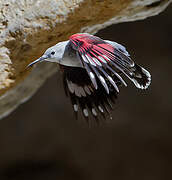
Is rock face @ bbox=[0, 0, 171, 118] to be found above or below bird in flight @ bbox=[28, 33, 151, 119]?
above

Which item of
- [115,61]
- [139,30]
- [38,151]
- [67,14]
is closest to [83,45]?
[115,61]

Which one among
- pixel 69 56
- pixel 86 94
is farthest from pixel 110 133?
pixel 69 56

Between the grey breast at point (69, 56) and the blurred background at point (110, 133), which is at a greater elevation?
the grey breast at point (69, 56)

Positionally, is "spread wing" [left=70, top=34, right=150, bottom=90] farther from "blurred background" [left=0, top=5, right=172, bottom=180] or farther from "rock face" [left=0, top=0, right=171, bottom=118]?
"blurred background" [left=0, top=5, right=172, bottom=180]

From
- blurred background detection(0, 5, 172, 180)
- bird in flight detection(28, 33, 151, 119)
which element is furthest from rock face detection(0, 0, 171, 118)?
blurred background detection(0, 5, 172, 180)

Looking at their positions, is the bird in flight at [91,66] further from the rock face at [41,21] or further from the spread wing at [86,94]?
the rock face at [41,21]

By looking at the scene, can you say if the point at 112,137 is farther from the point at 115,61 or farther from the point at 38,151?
the point at 115,61

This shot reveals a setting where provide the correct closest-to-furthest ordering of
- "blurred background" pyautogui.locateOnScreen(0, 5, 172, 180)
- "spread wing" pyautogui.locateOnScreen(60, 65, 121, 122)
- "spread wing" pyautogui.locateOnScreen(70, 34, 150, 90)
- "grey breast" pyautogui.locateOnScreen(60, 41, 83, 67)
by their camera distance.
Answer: "spread wing" pyautogui.locateOnScreen(70, 34, 150, 90) → "grey breast" pyautogui.locateOnScreen(60, 41, 83, 67) → "spread wing" pyautogui.locateOnScreen(60, 65, 121, 122) → "blurred background" pyautogui.locateOnScreen(0, 5, 172, 180)

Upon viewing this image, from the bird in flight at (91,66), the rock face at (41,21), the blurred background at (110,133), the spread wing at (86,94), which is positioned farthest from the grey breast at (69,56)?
the blurred background at (110,133)
